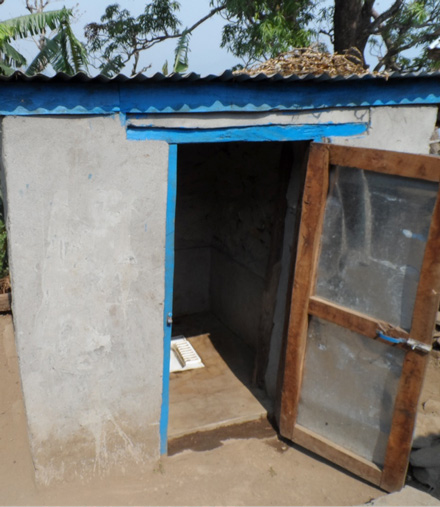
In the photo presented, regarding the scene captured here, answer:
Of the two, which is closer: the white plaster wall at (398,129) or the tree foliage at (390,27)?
the white plaster wall at (398,129)

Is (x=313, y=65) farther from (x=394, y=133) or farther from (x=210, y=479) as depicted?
(x=210, y=479)

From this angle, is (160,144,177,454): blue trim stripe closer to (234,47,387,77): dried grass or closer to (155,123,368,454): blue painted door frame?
(155,123,368,454): blue painted door frame

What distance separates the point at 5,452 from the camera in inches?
158

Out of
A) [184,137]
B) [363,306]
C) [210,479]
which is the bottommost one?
[210,479]

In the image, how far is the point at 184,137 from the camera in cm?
326

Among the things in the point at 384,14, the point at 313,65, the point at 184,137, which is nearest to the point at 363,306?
the point at 184,137

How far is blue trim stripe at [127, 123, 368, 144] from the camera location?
318 cm

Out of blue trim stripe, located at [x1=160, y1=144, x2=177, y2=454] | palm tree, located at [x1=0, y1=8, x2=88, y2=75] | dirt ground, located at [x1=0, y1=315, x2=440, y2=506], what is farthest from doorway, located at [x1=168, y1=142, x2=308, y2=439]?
palm tree, located at [x1=0, y1=8, x2=88, y2=75]

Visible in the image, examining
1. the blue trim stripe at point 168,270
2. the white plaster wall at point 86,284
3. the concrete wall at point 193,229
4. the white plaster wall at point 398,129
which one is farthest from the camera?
the concrete wall at point 193,229

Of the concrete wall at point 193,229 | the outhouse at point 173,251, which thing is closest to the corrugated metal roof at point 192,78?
the outhouse at point 173,251

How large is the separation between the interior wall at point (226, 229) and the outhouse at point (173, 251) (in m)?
0.95

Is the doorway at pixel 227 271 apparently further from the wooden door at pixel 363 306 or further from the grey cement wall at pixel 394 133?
the wooden door at pixel 363 306

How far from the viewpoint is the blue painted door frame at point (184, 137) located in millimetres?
3225

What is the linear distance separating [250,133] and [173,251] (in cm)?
106
